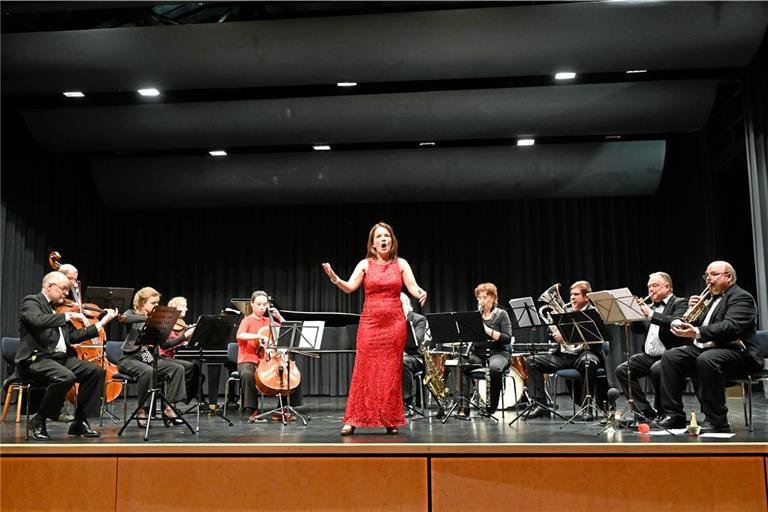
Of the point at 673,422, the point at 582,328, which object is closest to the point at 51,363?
the point at 582,328

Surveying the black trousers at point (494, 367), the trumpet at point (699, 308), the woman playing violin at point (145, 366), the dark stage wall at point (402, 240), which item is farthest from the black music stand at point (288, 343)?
the dark stage wall at point (402, 240)

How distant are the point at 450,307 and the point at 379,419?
272 inches

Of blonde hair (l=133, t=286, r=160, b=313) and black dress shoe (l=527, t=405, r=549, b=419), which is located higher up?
blonde hair (l=133, t=286, r=160, b=313)

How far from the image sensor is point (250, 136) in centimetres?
951

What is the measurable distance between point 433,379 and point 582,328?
2.01 metres

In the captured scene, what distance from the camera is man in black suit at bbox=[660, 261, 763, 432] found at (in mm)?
4770

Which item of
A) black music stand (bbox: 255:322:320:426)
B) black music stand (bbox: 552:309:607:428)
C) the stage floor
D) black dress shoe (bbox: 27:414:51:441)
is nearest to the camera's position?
the stage floor

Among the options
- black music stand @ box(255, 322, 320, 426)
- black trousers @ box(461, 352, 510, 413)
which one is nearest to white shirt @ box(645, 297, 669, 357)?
black trousers @ box(461, 352, 510, 413)

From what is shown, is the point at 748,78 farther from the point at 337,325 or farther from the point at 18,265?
the point at 18,265

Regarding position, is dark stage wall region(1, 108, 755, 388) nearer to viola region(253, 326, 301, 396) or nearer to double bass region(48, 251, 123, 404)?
double bass region(48, 251, 123, 404)

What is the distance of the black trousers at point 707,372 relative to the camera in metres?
4.77

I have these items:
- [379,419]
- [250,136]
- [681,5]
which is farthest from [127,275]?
[681,5]

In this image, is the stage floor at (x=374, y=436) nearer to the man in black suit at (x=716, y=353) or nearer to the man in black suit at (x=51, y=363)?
the man in black suit at (x=51, y=363)

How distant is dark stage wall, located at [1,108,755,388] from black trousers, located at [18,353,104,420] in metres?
5.43
